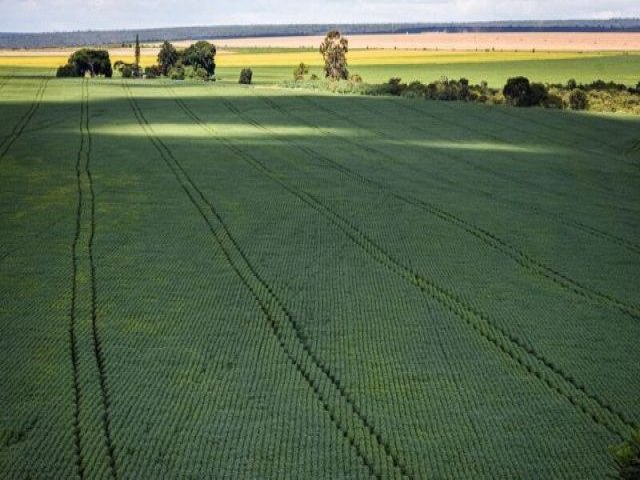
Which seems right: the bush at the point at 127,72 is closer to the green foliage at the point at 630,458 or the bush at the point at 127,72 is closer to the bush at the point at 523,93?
the bush at the point at 523,93

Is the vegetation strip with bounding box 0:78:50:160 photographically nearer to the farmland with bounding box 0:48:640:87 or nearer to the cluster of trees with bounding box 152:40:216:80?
the farmland with bounding box 0:48:640:87

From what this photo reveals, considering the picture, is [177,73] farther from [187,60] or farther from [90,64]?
[187,60]

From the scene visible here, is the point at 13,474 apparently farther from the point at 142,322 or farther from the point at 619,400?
the point at 619,400

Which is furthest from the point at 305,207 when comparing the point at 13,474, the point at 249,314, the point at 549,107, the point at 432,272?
the point at 549,107

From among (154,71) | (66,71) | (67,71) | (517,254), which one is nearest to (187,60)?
(154,71)

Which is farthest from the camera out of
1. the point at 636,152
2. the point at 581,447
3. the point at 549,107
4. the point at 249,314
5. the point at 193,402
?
the point at 549,107

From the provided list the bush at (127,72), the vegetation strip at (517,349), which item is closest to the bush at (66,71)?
the bush at (127,72)
